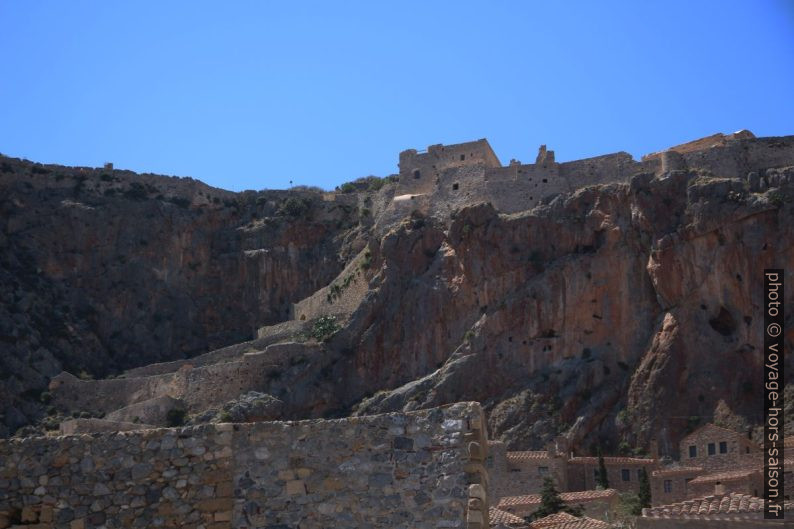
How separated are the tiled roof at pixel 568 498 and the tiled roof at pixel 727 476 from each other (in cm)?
331

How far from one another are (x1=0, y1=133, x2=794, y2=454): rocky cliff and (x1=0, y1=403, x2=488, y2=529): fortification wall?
48.7 meters

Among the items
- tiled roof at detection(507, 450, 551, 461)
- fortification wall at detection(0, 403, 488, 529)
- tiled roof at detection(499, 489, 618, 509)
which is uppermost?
fortification wall at detection(0, 403, 488, 529)

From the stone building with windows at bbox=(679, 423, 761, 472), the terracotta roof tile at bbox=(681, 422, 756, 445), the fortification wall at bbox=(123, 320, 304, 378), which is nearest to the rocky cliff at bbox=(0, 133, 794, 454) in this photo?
the fortification wall at bbox=(123, 320, 304, 378)

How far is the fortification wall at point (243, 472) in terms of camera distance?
12.9m

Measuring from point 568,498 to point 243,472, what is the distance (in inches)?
1489

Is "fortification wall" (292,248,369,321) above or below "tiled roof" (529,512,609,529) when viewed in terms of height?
above

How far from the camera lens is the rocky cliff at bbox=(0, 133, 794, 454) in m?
63.0

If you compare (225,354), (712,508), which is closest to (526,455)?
(225,354)

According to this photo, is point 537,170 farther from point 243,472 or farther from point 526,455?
point 243,472

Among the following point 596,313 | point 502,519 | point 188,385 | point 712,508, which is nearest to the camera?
point 712,508

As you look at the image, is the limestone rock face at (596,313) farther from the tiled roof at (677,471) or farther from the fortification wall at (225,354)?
the tiled roof at (677,471)

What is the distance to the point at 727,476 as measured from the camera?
49.0 meters

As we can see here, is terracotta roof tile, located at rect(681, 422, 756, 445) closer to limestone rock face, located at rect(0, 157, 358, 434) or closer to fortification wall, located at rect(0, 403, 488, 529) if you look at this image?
limestone rock face, located at rect(0, 157, 358, 434)

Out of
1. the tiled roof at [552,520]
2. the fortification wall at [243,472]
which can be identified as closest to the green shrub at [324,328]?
the tiled roof at [552,520]
